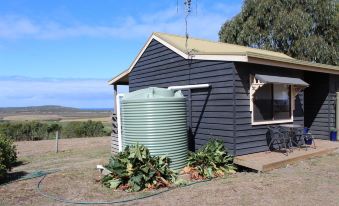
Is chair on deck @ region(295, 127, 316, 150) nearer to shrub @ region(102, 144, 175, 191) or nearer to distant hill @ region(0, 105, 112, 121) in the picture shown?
shrub @ region(102, 144, 175, 191)

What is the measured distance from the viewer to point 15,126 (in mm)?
22812

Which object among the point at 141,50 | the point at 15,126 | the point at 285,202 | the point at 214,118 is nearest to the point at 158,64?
the point at 141,50

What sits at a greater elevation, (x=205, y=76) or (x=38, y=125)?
(x=205, y=76)

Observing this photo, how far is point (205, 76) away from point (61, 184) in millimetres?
4401

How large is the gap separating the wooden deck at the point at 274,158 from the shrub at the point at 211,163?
13.0 inches

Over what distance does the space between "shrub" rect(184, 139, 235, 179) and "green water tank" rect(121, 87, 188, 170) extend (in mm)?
296

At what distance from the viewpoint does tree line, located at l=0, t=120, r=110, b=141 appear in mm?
22859

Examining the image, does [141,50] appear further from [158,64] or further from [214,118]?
[214,118]

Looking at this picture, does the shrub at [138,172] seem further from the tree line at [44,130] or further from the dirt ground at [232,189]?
the tree line at [44,130]

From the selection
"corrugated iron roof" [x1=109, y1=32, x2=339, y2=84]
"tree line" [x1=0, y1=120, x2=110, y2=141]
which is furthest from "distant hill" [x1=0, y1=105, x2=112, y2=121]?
"tree line" [x1=0, y1=120, x2=110, y2=141]

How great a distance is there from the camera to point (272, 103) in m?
10.0

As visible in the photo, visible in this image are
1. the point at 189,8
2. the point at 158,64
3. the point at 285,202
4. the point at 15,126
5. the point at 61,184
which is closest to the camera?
the point at 285,202

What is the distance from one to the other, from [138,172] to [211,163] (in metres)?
1.80

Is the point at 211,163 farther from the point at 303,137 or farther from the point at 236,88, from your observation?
the point at 303,137
